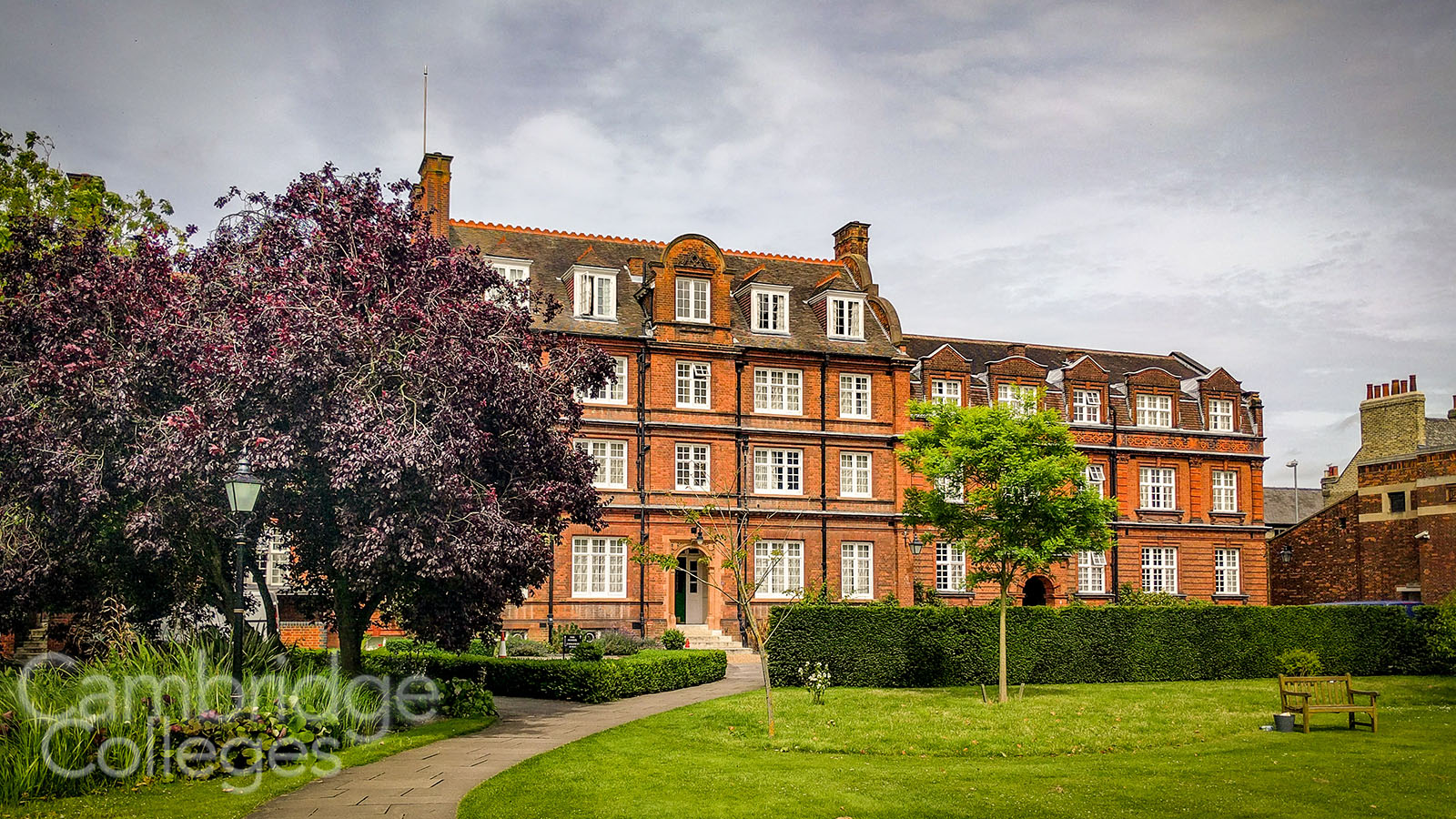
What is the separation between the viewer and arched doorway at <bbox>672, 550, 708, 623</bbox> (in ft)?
137

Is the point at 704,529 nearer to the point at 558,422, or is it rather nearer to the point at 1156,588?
the point at 558,422

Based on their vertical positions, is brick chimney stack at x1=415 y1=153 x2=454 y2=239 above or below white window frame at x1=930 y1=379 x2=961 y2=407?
above

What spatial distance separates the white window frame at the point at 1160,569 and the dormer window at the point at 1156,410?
535cm

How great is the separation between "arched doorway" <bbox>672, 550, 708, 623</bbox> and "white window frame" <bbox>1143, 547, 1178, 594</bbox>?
19219 millimetres

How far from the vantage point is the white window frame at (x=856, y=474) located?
43.1m

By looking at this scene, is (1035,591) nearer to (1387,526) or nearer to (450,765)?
(1387,526)

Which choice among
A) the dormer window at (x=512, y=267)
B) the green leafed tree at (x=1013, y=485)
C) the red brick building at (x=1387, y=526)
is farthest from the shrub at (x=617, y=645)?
the red brick building at (x=1387, y=526)

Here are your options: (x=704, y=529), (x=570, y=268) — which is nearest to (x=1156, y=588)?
(x=704, y=529)

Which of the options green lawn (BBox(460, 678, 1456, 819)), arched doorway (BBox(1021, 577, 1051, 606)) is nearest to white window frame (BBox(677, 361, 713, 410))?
arched doorway (BBox(1021, 577, 1051, 606))

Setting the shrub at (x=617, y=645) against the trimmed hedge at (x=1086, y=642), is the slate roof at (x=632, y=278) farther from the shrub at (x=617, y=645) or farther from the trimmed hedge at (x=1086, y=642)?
the trimmed hedge at (x=1086, y=642)

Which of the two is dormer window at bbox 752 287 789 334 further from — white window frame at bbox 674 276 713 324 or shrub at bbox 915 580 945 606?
shrub at bbox 915 580 945 606

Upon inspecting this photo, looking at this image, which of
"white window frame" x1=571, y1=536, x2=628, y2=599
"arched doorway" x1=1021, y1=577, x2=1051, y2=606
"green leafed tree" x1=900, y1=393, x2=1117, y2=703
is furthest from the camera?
"arched doorway" x1=1021, y1=577, x2=1051, y2=606

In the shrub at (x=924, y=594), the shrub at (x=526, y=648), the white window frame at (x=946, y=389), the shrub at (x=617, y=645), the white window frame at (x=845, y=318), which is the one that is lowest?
the shrub at (x=526, y=648)

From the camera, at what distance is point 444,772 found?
51.9 feet
